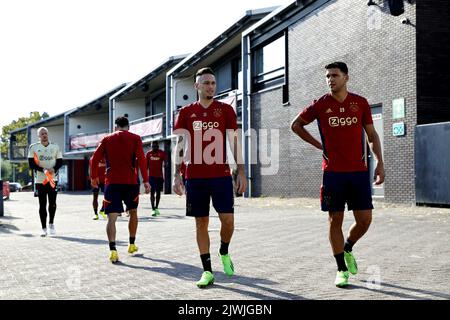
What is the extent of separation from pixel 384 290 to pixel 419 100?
1211 cm

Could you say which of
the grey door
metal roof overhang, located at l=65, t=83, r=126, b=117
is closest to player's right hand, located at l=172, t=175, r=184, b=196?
the grey door

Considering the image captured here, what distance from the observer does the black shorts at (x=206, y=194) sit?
5.65 meters

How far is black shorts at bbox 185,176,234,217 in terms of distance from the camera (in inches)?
223

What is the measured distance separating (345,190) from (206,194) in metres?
1.29

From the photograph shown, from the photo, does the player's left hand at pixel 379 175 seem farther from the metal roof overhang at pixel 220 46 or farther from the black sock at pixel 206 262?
the metal roof overhang at pixel 220 46

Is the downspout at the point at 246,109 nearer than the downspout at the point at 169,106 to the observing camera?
Yes

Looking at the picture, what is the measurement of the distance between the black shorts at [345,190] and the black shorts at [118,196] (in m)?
3.03

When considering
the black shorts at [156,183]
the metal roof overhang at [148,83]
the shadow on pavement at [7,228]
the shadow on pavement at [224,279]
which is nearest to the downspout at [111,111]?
the metal roof overhang at [148,83]

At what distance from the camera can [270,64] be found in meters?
25.2

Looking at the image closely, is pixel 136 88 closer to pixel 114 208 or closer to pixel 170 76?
pixel 170 76

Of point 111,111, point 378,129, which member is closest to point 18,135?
point 111,111

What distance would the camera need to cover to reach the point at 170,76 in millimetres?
36156

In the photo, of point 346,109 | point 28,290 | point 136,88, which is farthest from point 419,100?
point 136,88

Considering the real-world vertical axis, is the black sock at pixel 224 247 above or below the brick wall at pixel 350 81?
below
